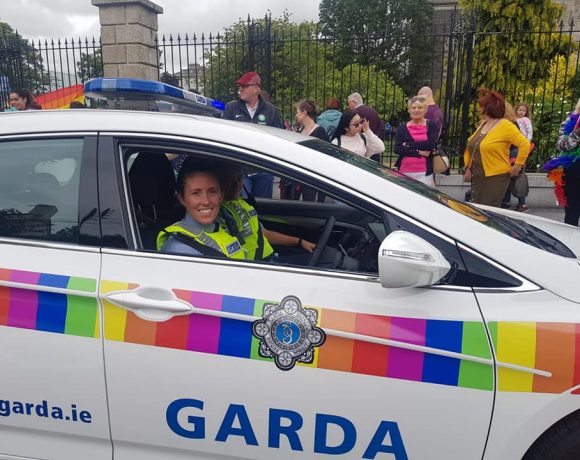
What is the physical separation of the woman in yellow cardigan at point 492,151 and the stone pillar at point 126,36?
5.93 m

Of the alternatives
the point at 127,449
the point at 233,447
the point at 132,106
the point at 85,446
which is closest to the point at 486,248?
the point at 233,447

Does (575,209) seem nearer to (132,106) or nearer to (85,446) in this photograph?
(132,106)

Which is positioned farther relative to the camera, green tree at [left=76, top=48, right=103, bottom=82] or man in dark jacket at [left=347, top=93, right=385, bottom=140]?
green tree at [left=76, top=48, right=103, bottom=82]

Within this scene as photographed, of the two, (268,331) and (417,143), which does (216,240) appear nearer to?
(268,331)

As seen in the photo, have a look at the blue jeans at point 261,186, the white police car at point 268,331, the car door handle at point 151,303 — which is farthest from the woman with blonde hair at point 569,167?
the car door handle at point 151,303

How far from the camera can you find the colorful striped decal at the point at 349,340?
1.58 m

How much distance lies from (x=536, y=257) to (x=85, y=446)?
1669mm

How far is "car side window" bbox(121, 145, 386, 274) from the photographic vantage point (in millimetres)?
1894

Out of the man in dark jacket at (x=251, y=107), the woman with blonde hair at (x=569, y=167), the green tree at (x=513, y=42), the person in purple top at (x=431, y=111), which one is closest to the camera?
the woman with blonde hair at (x=569, y=167)

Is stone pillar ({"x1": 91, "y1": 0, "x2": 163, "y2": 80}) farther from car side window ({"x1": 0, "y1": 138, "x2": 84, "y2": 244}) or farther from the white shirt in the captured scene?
car side window ({"x1": 0, "y1": 138, "x2": 84, "y2": 244})

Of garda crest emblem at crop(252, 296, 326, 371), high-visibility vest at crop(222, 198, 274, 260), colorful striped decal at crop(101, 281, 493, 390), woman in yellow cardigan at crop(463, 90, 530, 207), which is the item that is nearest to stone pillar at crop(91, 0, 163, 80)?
woman in yellow cardigan at crop(463, 90, 530, 207)

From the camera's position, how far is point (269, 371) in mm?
1629

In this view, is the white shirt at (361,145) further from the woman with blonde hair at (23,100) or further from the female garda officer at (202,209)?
the woman with blonde hair at (23,100)

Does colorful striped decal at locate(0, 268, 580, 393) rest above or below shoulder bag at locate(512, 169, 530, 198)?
above
